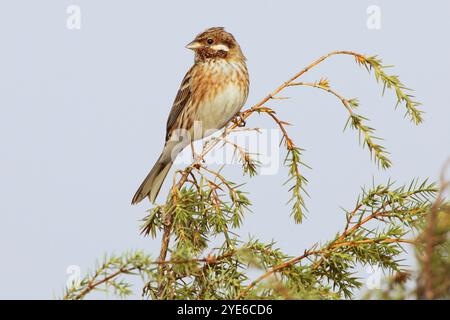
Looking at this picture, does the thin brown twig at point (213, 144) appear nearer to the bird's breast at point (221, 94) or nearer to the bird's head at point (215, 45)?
the bird's breast at point (221, 94)

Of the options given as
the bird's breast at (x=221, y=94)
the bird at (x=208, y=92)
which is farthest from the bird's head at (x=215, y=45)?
the bird's breast at (x=221, y=94)

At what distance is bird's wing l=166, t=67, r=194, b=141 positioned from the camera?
699 centimetres

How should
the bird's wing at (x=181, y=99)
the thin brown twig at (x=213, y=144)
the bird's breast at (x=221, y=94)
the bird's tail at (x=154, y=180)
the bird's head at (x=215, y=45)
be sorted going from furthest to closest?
the bird's wing at (x=181, y=99)
the bird's head at (x=215, y=45)
the bird's breast at (x=221, y=94)
the bird's tail at (x=154, y=180)
the thin brown twig at (x=213, y=144)

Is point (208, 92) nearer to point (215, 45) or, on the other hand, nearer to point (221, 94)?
point (221, 94)

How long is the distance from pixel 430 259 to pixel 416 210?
170 cm

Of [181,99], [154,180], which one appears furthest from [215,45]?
[154,180]

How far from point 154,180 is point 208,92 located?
3.79 ft

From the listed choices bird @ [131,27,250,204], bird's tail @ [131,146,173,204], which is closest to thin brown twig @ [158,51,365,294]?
bird's tail @ [131,146,173,204]

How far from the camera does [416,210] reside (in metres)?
3.46

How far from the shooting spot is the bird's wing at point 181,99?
6988 millimetres

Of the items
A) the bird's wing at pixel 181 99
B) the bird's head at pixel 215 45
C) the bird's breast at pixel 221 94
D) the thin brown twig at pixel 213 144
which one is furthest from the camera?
the bird's wing at pixel 181 99

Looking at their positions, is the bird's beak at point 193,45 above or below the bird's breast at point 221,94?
above

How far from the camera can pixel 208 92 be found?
6.77m
